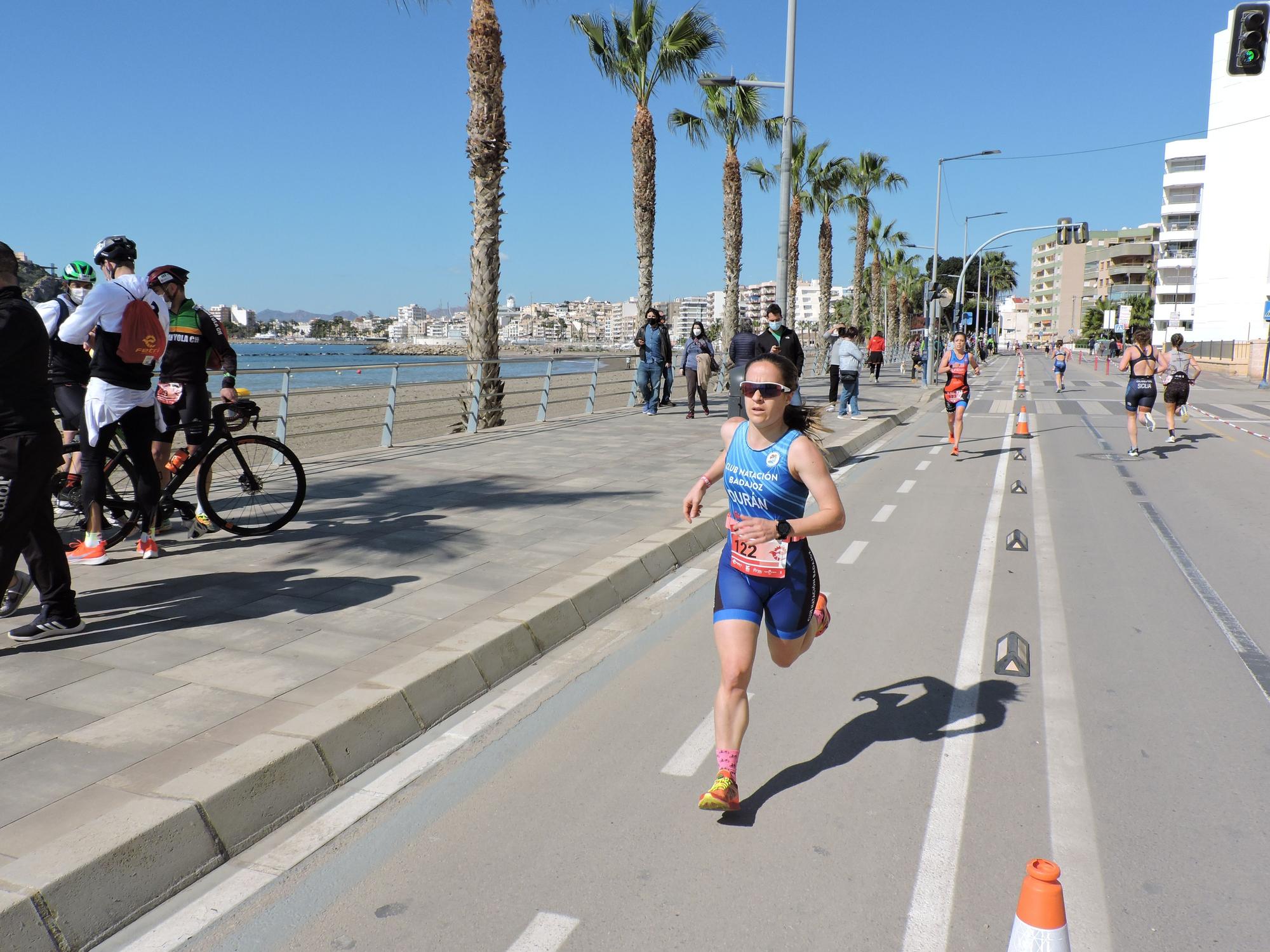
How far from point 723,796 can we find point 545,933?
0.89 m

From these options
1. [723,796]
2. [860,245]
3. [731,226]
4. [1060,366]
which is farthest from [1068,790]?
[860,245]

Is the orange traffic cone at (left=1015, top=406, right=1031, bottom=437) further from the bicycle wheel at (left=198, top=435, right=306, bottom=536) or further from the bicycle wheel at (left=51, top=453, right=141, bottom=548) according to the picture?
the bicycle wheel at (left=51, top=453, right=141, bottom=548)

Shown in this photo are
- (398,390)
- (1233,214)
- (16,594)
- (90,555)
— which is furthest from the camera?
(1233,214)

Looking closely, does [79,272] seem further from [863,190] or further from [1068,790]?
[863,190]

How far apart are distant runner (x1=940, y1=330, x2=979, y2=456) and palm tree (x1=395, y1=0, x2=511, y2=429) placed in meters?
6.87

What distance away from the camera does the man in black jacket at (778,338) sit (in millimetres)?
12539

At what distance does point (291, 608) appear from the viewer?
5.54 m

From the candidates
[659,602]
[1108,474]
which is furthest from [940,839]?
[1108,474]

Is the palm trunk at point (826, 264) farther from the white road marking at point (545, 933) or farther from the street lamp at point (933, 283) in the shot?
the white road marking at point (545, 933)

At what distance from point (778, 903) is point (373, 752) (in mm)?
1816

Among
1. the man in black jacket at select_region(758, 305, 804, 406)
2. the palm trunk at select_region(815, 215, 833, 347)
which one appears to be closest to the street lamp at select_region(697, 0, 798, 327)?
the man in black jacket at select_region(758, 305, 804, 406)

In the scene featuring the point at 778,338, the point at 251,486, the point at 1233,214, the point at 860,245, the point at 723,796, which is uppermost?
the point at 1233,214

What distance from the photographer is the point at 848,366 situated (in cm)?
1866

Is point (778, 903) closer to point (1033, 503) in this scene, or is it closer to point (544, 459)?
point (1033, 503)
